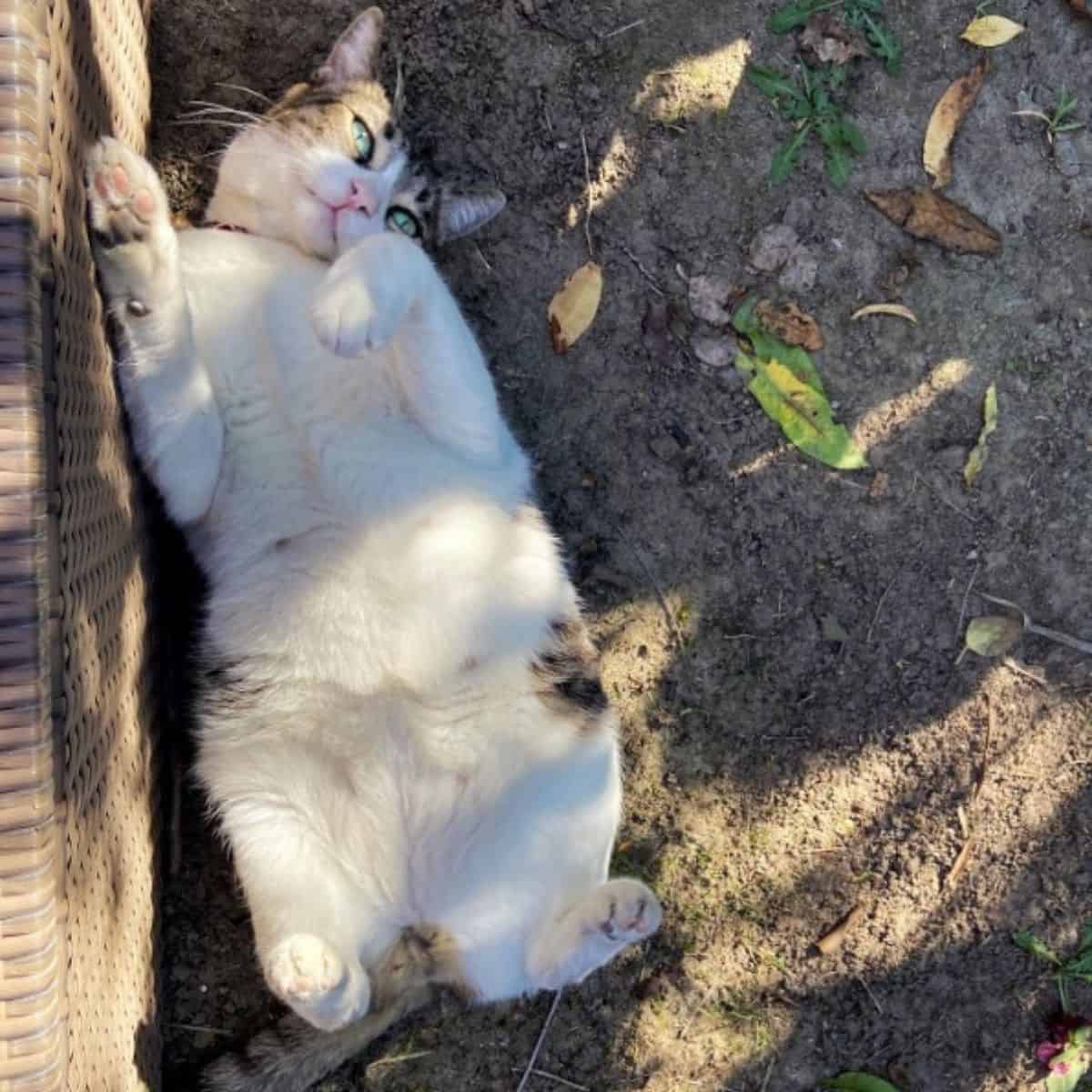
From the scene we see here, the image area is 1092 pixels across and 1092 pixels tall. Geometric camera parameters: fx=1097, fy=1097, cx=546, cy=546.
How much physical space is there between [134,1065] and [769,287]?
2587 mm

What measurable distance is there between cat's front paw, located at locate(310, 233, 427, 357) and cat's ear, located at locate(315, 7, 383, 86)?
0.69 meters

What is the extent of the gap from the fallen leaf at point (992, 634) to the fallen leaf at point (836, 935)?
88cm

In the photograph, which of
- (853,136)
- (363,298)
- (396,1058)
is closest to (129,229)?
(363,298)

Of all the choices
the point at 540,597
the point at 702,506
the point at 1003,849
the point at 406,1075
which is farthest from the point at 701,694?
the point at 406,1075

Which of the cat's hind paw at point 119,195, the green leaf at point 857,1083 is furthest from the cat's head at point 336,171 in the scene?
the green leaf at point 857,1083

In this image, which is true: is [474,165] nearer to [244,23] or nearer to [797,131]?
[244,23]

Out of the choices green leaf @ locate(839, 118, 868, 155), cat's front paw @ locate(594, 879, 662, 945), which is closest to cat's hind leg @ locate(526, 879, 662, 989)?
cat's front paw @ locate(594, 879, 662, 945)

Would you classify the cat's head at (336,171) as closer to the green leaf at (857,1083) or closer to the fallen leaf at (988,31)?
the fallen leaf at (988,31)

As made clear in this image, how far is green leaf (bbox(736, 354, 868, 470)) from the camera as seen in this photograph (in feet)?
10.6

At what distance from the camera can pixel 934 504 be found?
129 inches

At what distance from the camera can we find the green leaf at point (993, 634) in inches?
130

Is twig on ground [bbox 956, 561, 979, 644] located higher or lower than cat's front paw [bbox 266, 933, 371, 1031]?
lower

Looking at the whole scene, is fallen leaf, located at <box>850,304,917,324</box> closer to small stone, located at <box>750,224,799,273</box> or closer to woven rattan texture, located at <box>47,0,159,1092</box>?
small stone, located at <box>750,224,799,273</box>

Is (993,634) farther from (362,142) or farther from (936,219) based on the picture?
(362,142)
